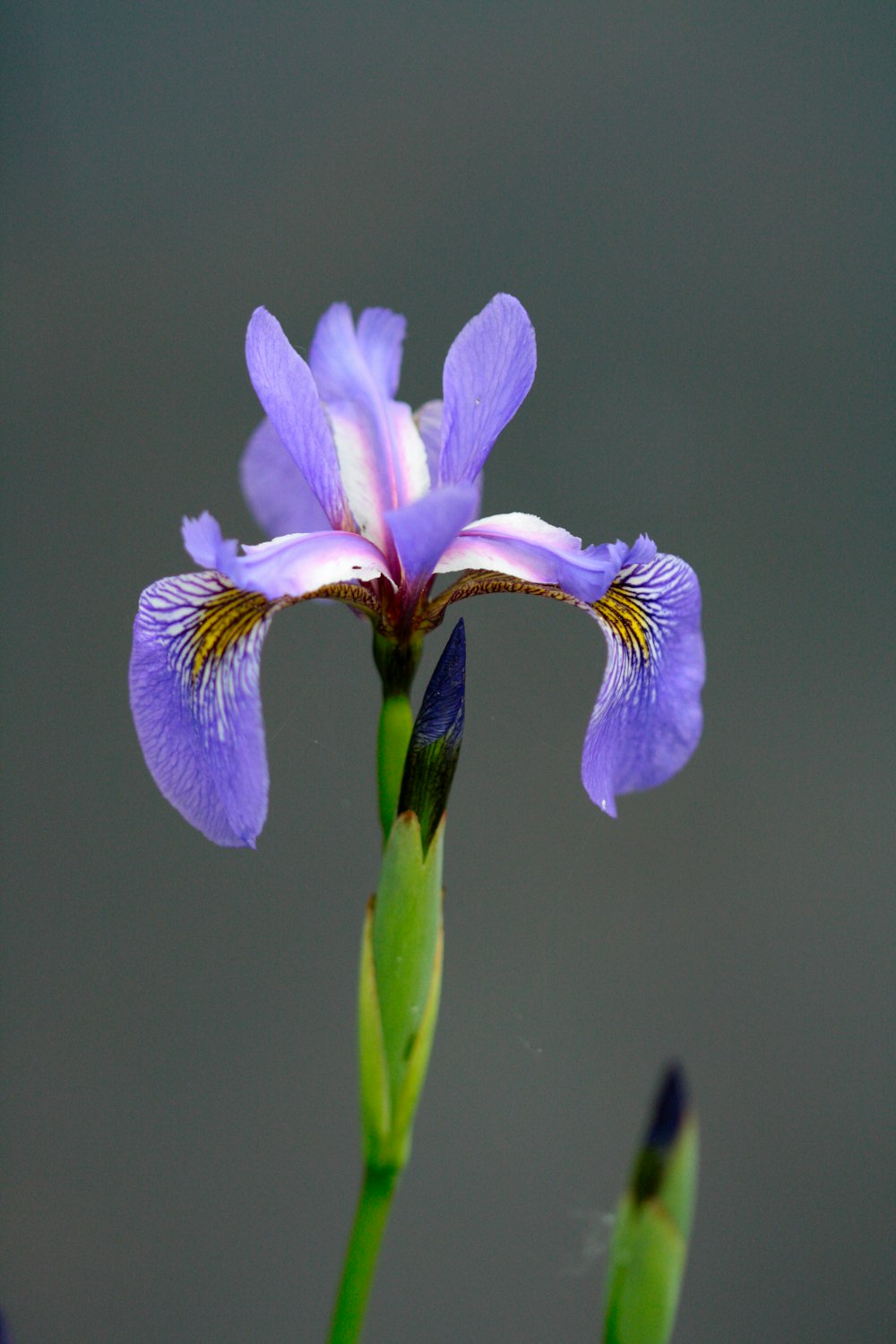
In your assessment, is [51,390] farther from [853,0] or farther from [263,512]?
[853,0]

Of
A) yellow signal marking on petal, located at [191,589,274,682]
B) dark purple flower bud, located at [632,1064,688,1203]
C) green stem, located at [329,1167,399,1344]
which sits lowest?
green stem, located at [329,1167,399,1344]

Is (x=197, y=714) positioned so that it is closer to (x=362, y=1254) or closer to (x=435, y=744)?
(x=435, y=744)

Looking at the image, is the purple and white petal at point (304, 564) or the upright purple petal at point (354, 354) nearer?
the purple and white petal at point (304, 564)

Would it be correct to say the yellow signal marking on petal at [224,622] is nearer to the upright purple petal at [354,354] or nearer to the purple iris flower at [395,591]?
the purple iris flower at [395,591]

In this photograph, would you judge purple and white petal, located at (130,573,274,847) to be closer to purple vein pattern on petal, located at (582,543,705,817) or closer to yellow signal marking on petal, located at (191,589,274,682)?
yellow signal marking on petal, located at (191,589,274,682)

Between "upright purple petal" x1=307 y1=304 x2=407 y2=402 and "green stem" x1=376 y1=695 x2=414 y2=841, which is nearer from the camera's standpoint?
"green stem" x1=376 y1=695 x2=414 y2=841

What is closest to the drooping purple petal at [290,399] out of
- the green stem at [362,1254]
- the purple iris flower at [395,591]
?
the purple iris flower at [395,591]

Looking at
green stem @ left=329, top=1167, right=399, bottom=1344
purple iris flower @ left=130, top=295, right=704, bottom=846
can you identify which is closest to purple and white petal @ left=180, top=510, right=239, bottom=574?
purple iris flower @ left=130, top=295, right=704, bottom=846
